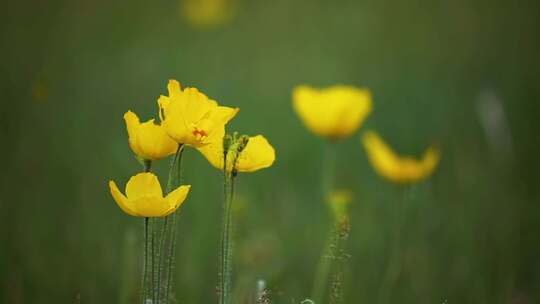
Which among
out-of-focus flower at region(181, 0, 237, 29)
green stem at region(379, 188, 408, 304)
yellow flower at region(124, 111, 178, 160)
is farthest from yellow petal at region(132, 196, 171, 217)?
out-of-focus flower at region(181, 0, 237, 29)

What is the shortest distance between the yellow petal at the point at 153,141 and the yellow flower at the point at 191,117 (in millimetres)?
32

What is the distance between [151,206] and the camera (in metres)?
1.45

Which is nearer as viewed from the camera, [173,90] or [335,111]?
[173,90]

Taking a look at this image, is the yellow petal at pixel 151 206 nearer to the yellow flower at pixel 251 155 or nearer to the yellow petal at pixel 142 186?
the yellow petal at pixel 142 186

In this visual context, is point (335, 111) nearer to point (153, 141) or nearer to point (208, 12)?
point (153, 141)

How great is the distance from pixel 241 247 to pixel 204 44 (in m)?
3.78

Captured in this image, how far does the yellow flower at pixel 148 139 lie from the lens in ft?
4.97

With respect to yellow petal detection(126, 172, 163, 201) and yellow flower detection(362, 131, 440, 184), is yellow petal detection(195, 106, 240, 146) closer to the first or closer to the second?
yellow petal detection(126, 172, 163, 201)

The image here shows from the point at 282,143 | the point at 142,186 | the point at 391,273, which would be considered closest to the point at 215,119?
the point at 142,186

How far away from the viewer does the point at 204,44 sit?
6344mm

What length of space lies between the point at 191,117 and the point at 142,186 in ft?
0.60

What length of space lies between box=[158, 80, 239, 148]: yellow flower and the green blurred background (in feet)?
2.00

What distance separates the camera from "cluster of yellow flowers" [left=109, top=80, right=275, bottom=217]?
146cm

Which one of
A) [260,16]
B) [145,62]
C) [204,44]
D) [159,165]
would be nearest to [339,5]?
[260,16]
